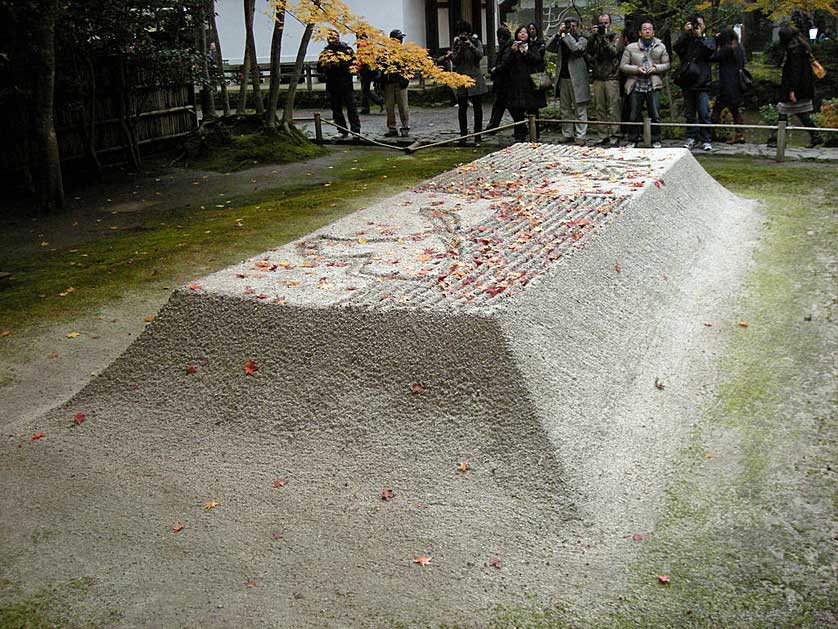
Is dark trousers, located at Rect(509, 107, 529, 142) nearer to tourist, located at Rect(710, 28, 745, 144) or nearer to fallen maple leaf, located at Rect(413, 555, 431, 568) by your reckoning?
tourist, located at Rect(710, 28, 745, 144)

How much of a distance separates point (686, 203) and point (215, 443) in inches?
227

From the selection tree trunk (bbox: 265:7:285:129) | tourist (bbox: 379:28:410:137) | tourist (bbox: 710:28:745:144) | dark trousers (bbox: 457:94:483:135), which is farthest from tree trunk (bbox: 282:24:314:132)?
tourist (bbox: 710:28:745:144)

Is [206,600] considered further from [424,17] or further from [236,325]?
[424,17]

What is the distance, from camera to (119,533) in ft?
14.1

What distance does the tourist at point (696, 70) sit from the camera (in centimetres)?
1259

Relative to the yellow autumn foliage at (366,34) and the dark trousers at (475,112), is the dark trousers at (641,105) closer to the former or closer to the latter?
the yellow autumn foliage at (366,34)

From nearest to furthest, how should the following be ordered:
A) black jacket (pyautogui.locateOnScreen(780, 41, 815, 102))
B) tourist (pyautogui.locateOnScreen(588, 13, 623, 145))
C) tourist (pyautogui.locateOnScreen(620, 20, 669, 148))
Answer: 1. black jacket (pyautogui.locateOnScreen(780, 41, 815, 102))
2. tourist (pyautogui.locateOnScreen(620, 20, 669, 148))
3. tourist (pyautogui.locateOnScreen(588, 13, 623, 145))

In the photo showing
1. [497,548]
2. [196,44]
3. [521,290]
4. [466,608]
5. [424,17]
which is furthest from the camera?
[424,17]

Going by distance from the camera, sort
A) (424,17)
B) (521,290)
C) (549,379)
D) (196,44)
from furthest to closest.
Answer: (424,17) < (196,44) < (521,290) < (549,379)

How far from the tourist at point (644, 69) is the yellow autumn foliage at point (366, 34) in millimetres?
2339

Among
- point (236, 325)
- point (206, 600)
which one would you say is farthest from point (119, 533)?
point (236, 325)

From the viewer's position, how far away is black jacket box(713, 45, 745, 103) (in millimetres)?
12742

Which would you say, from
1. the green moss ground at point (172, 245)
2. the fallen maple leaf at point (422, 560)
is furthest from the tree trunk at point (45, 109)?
the fallen maple leaf at point (422, 560)

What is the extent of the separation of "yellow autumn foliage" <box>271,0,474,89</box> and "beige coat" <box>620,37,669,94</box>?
→ 2.30m
